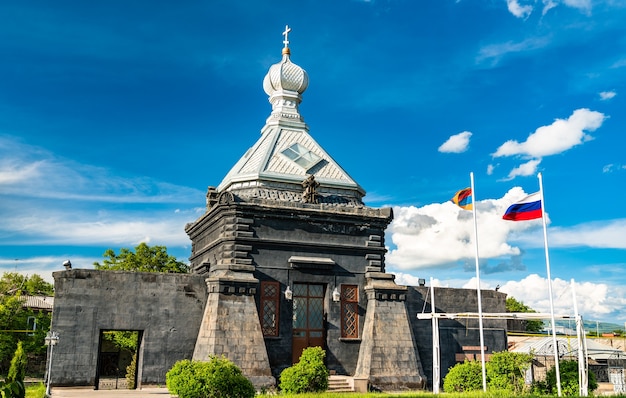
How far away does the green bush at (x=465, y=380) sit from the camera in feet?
64.0

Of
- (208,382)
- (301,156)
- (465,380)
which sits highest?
(301,156)

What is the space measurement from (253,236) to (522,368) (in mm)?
10337

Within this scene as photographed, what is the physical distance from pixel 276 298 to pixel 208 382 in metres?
7.65

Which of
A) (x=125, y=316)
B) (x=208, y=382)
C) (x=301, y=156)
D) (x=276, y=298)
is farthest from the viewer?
(x=301, y=156)

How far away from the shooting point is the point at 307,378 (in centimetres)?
1794

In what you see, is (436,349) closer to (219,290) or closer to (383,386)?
(383,386)

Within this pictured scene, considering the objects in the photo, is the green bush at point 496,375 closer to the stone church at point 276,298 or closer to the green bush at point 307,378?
the stone church at point 276,298

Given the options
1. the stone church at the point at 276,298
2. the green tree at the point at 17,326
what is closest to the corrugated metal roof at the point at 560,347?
the stone church at the point at 276,298

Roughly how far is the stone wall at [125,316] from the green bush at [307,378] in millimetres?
4562

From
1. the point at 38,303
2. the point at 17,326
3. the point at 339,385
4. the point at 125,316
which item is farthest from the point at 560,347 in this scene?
the point at 38,303

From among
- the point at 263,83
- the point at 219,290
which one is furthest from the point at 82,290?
the point at 263,83

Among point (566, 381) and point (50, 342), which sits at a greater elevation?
point (50, 342)

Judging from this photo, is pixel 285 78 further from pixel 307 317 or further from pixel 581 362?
pixel 581 362

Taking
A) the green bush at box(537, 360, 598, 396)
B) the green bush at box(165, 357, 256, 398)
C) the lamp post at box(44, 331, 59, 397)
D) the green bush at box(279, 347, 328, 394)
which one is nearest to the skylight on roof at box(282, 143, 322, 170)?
the green bush at box(279, 347, 328, 394)
